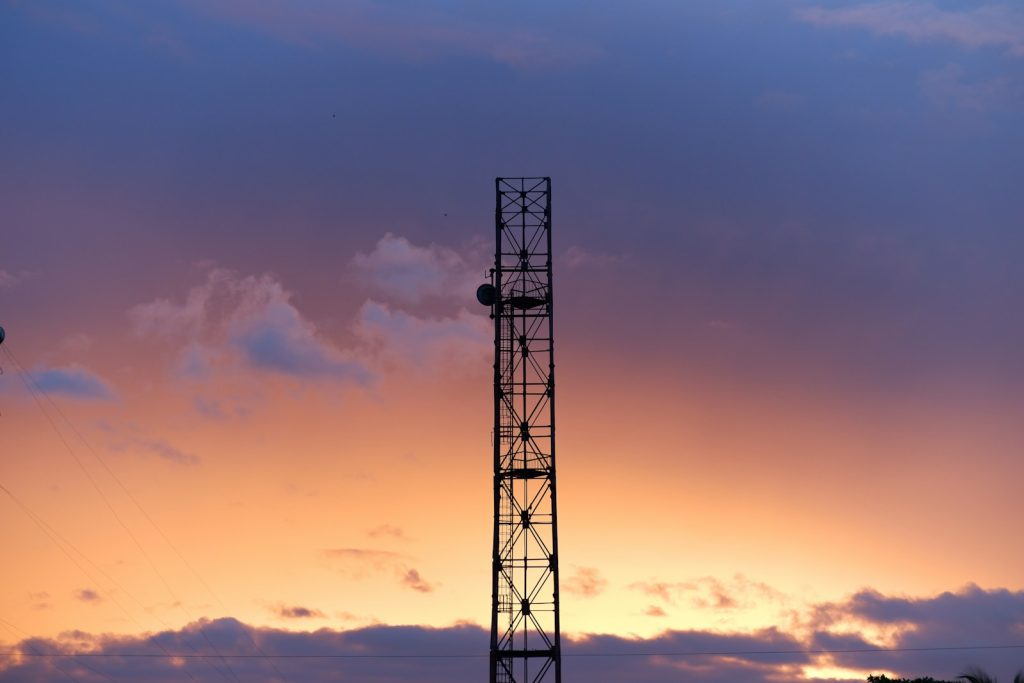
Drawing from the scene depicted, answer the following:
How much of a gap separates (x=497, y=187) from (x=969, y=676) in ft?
122

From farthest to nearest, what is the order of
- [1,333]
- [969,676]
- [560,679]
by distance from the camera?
[1,333]
[560,679]
[969,676]

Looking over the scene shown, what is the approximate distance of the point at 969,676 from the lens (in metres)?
62.0

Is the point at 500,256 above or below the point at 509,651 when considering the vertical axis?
above

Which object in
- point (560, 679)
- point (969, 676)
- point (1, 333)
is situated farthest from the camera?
point (1, 333)

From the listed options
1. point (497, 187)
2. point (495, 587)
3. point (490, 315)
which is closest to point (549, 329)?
point (490, 315)

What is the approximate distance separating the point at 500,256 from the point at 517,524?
15.7 metres

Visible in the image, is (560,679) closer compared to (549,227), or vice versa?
(560,679)

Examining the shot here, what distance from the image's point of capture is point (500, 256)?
262 ft

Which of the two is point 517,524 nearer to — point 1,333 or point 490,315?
point 490,315

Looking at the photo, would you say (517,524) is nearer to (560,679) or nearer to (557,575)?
(557,575)

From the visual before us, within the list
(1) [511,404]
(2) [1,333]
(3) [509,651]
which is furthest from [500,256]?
(2) [1,333]

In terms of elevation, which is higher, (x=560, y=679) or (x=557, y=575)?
(x=557, y=575)

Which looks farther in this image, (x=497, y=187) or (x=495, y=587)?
(x=497, y=187)

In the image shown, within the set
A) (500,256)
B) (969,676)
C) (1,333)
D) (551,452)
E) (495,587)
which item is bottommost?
(969,676)
